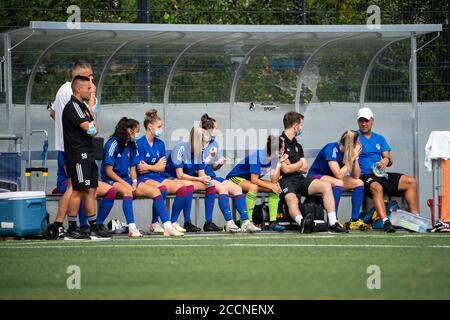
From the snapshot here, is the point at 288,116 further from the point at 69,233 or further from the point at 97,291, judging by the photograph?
the point at 97,291

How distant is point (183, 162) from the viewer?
573 inches

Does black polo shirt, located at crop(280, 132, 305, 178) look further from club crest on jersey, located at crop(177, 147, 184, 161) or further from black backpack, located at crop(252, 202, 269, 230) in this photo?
club crest on jersey, located at crop(177, 147, 184, 161)

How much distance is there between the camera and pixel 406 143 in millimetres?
16141

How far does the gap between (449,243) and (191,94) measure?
5.65 m

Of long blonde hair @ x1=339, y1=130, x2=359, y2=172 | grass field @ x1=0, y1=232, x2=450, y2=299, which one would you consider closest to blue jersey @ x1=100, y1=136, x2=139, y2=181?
grass field @ x1=0, y1=232, x2=450, y2=299

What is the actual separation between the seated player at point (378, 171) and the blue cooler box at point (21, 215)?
4.55 m

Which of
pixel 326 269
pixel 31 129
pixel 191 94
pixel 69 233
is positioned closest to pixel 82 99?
pixel 69 233

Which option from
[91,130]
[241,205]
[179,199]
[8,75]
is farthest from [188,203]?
[8,75]

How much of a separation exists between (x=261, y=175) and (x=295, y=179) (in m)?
0.49

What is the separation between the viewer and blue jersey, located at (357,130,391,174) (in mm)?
15016

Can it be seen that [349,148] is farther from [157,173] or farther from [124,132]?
[124,132]

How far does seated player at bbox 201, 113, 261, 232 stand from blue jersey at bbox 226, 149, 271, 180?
21 cm

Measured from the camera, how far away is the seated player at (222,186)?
14.0 m
